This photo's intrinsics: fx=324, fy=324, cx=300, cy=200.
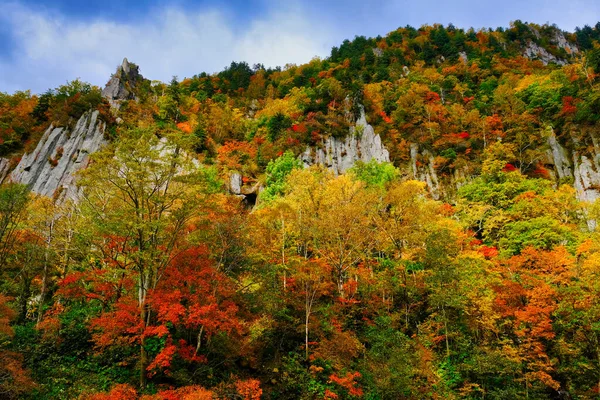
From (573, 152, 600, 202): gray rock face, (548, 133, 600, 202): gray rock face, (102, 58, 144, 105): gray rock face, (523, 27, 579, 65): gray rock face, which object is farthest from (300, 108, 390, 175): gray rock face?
(523, 27, 579, 65): gray rock face

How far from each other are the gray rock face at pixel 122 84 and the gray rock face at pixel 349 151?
34.9 meters

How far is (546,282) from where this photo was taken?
18.4 m

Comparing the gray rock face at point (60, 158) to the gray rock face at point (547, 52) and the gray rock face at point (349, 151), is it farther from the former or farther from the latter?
the gray rock face at point (547, 52)

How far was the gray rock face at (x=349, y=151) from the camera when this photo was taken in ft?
130

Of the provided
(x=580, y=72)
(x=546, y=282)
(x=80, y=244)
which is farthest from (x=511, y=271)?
(x=580, y=72)

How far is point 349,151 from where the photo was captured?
41.3 meters

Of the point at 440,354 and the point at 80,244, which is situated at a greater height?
the point at 80,244

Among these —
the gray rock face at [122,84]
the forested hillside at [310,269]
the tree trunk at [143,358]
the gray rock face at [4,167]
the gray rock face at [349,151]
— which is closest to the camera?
the tree trunk at [143,358]

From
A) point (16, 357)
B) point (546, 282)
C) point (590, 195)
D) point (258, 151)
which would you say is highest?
point (258, 151)

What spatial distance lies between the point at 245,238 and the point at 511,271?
676 inches

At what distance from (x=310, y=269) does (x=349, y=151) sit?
27.3 m

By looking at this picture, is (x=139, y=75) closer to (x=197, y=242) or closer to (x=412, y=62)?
(x=412, y=62)

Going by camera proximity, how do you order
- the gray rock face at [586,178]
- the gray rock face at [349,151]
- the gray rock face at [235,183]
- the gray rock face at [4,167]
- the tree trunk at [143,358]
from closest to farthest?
1. the tree trunk at [143,358]
2. the gray rock face at [586,178]
3. the gray rock face at [235,183]
4. the gray rock face at [349,151]
5. the gray rock face at [4,167]

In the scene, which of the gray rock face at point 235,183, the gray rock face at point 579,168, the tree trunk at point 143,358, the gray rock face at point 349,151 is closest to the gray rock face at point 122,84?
the gray rock face at point 235,183
